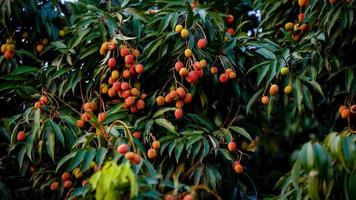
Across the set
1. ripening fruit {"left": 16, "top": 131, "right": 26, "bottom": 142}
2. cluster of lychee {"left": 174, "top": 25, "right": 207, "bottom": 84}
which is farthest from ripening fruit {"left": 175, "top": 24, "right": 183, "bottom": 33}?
ripening fruit {"left": 16, "top": 131, "right": 26, "bottom": 142}

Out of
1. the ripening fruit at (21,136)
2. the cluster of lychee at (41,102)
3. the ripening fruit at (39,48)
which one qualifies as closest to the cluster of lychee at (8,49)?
the ripening fruit at (39,48)

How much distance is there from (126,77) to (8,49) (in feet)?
2.02

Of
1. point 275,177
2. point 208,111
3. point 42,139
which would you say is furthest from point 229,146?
point 275,177

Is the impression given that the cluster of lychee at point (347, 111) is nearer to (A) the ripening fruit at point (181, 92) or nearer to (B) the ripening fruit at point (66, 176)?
(A) the ripening fruit at point (181, 92)

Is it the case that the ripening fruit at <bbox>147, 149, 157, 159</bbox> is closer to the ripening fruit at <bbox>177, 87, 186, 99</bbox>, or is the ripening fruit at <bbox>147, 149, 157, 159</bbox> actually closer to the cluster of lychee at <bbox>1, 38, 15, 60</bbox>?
the ripening fruit at <bbox>177, 87, 186, 99</bbox>

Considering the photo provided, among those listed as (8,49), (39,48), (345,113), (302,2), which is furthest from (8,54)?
(345,113)

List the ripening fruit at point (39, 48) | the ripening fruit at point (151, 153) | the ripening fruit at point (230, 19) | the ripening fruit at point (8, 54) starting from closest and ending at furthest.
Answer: the ripening fruit at point (151, 153) → the ripening fruit at point (8, 54) → the ripening fruit at point (39, 48) → the ripening fruit at point (230, 19)

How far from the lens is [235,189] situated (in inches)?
87.6

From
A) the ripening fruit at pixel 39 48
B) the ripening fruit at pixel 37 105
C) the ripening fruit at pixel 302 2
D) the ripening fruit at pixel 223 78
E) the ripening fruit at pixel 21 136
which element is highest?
the ripening fruit at pixel 302 2

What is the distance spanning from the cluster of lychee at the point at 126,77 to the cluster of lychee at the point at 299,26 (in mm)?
667

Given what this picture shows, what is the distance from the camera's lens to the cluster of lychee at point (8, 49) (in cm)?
249

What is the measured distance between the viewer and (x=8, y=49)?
8.21 feet

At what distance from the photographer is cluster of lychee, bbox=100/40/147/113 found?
2.15m

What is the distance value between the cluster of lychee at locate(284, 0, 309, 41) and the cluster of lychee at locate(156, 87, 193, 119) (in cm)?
56
